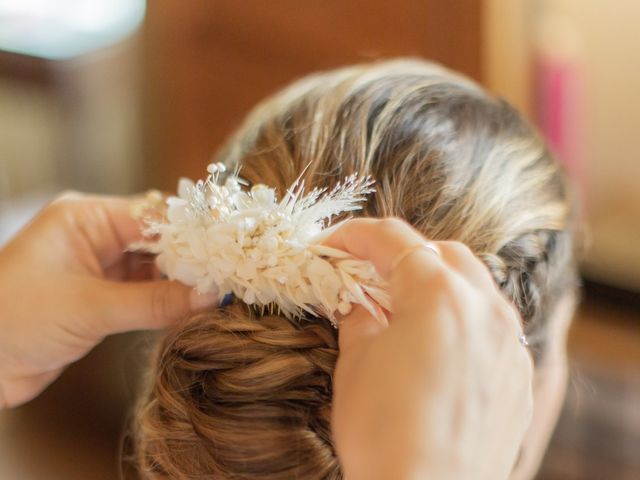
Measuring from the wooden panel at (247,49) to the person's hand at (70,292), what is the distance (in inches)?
37.2

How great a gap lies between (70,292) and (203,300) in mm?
200

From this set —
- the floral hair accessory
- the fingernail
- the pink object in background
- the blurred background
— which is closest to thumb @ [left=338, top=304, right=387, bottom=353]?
the floral hair accessory

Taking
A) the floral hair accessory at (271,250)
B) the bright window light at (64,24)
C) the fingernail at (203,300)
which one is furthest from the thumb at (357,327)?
the bright window light at (64,24)

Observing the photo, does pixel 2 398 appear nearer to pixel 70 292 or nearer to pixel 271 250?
pixel 70 292

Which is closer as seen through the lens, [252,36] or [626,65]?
[626,65]

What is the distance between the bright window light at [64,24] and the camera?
7.81ft

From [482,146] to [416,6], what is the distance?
1019mm

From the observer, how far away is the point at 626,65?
1760 mm

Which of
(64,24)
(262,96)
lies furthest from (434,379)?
(64,24)

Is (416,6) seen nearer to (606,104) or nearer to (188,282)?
(606,104)

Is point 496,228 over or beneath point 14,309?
over

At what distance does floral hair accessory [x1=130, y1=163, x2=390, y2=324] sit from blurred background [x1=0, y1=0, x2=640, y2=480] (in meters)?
0.33

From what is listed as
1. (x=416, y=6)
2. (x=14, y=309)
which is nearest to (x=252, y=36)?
(x=416, y=6)

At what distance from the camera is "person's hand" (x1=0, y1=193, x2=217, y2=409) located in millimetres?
781
